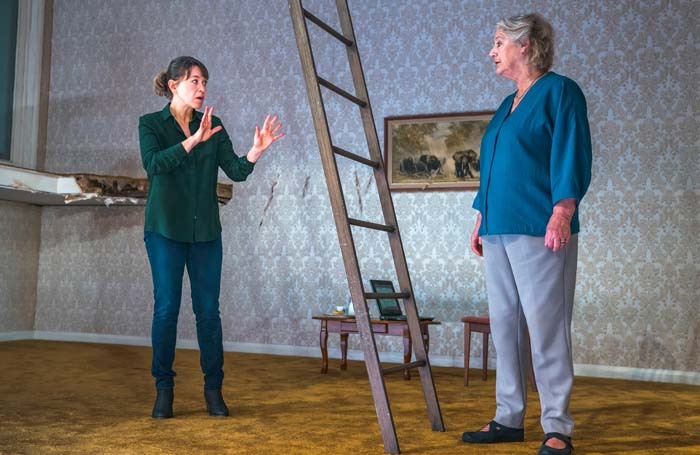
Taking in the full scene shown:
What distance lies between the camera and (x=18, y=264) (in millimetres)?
6883

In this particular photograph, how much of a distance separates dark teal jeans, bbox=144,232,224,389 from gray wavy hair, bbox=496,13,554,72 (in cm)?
144

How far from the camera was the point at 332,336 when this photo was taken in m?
5.99

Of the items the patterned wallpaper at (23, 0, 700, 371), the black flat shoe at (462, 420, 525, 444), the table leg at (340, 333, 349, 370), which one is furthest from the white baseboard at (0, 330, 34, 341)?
the black flat shoe at (462, 420, 525, 444)

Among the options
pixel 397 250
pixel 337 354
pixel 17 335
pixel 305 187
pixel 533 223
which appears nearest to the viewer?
pixel 533 223

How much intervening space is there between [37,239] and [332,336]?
3211 millimetres

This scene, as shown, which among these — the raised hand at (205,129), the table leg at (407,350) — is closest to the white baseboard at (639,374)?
the table leg at (407,350)

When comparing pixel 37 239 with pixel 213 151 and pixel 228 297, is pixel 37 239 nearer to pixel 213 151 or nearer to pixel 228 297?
pixel 228 297

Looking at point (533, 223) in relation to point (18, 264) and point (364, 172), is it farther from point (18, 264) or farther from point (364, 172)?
point (18, 264)

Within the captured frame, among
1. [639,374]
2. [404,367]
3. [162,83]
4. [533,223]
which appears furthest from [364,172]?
[533,223]

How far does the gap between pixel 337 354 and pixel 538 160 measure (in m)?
3.80

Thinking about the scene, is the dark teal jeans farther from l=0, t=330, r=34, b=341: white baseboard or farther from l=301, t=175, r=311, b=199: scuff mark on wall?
l=0, t=330, r=34, b=341: white baseboard

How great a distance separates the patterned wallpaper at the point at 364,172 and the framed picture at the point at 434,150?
10 centimetres

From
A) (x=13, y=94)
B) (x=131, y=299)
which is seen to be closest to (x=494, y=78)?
(x=131, y=299)

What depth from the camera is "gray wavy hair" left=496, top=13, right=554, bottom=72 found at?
8.23 ft
